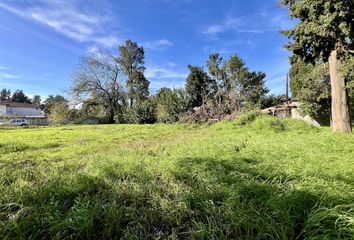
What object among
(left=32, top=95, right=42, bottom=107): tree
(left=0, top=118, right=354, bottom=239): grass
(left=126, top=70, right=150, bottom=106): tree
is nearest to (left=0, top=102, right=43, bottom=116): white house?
(left=32, top=95, right=42, bottom=107): tree

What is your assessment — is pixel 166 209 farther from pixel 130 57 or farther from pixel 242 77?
pixel 130 57

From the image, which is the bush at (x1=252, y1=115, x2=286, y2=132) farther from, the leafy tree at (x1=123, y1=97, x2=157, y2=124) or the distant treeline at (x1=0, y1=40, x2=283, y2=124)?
the leafy tree at (x1=123, y1=97, x2=157, y2=124)

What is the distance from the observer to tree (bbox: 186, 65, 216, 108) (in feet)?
81.1

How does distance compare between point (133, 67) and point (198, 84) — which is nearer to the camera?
point (198, 84)

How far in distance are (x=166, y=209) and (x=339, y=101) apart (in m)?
9.03

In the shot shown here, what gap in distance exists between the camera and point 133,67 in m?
37.1

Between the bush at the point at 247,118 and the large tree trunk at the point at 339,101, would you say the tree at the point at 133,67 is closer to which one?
the bush at the point at 247,118

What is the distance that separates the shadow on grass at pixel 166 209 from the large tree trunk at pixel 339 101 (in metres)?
7.30

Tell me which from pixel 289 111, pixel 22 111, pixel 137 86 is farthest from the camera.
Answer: pixel 22 111

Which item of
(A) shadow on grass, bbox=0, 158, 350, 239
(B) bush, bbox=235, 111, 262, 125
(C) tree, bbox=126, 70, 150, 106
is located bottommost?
(A) shadow on grass, bbox=0, 158, 350, 239

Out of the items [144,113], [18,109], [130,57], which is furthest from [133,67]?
[18,109]

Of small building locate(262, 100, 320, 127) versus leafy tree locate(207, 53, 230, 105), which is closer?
small building locate(262, 100, 320, 127)

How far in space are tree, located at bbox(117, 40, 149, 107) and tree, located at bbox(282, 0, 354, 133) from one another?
2621 centimetres

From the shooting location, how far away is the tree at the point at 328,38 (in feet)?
26.0
